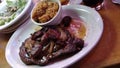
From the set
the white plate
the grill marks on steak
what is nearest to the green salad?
the white plate

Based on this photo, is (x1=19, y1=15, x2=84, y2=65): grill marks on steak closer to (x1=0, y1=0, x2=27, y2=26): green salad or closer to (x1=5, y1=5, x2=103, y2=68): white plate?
(x1=5, y1=5, x2=103, y2=68): white plate

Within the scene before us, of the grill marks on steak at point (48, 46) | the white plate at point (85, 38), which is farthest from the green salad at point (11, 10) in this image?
the grill marks on steak at point (48, 46)

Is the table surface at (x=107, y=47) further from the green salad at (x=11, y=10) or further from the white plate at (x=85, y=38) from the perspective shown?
the green salad at (x=11, y=10)

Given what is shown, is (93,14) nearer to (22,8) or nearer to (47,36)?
(47,36)

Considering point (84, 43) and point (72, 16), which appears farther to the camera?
point (72, 16)

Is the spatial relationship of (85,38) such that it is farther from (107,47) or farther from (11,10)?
(11,10)

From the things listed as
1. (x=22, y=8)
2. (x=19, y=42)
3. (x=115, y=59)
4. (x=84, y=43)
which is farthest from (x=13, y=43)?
(x=115, y=59)

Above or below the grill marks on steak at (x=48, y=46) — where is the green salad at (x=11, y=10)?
above
